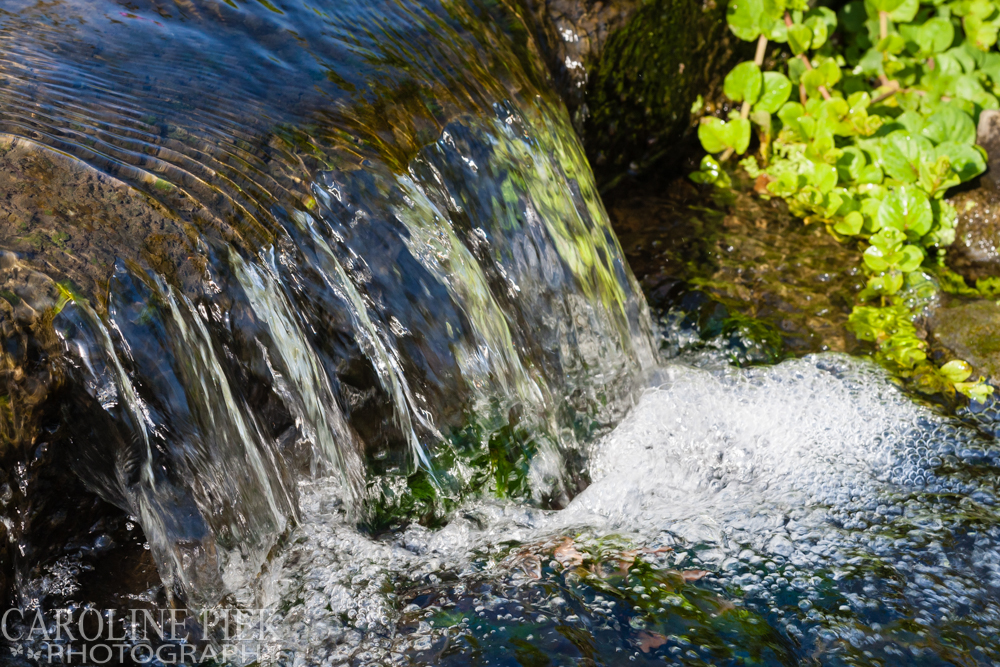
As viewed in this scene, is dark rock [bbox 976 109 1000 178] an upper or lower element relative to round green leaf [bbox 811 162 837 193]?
upper

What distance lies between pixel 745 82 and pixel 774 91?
0.15 meters

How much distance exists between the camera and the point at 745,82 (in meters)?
3.56

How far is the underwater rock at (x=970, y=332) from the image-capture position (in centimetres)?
276

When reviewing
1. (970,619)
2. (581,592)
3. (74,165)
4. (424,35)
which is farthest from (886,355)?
(74,165)

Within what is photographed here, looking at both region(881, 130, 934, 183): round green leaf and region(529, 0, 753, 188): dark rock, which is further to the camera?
region(881, 130, 934, 183): round green leaf

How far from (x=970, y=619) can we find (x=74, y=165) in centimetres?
232

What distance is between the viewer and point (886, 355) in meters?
2.82

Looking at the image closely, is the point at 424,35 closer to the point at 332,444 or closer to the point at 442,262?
the point at 442,262

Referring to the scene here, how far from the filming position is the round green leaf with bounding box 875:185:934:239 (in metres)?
3.17

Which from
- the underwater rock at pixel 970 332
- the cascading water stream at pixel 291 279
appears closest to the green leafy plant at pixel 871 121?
the underwater rock at pixel 970 332

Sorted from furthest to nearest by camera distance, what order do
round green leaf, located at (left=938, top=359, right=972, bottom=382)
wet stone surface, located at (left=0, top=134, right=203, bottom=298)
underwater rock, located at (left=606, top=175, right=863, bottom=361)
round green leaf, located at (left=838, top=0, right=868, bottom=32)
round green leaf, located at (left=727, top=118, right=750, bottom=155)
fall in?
1. round green leaf, located at (left=838, top=0, right=868, bottom=32)
2. round green leaf, located at (left=727, top=118, right=750, bottom=155)
3. underwater rock, located at (left=606, top=175, right=863, bottom=361)
4. round green leaf, located at (left=938, top=359, right=972, bottom=382)
5. wet stone surface, located at (left=0, top=134, right=203, bottom=298)

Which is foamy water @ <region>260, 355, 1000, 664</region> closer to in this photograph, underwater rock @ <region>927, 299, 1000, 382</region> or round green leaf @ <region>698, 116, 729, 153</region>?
underwater rock @ <region>927, 299, 1000, 382</region>

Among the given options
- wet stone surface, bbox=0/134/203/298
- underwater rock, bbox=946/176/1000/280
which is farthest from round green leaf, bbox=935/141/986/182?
wet stone surface, bbox=0/134/203/298

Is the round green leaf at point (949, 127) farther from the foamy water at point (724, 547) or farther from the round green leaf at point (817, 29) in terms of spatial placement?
the foamy water at point (724, 547)
